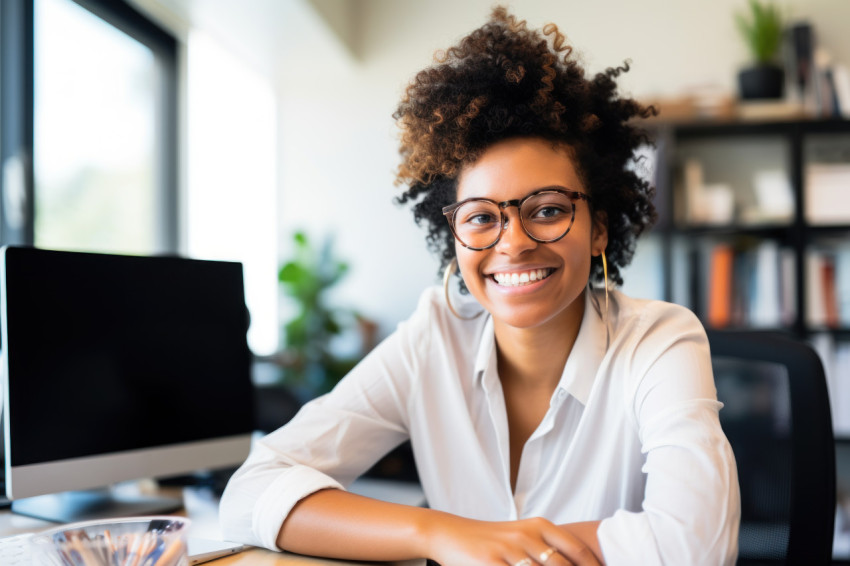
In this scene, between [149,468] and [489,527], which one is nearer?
[489,527]

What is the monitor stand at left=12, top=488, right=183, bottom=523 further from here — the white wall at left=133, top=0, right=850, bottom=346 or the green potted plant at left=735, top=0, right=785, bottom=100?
the green potted plant at left=735, top=0, right=785, bottom=100

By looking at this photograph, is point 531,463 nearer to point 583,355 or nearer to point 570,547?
point 583,355

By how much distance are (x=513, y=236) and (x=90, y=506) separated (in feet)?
2.99

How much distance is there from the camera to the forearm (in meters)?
0.95

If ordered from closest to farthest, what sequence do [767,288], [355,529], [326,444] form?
1. [355,529]
2. [326,444]
3. [767,288]

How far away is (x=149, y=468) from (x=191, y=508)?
12 cm

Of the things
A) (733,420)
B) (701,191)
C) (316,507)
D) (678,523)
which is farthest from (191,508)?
(701,191)

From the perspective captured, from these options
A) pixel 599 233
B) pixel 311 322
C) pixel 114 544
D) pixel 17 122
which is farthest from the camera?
pixel 311 322

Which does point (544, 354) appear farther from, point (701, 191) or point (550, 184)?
point (701, 191)

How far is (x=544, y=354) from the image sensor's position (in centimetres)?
130

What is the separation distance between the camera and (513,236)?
1.16 meters

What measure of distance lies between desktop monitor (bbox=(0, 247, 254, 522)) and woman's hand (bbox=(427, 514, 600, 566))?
2.04ft

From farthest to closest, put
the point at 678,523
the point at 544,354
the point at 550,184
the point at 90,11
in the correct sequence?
the point at 90,11, the point at 544,354, the point at 550,184, the point at 678,523

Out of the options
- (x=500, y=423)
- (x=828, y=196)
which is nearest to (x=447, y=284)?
(x=500, y=423)
